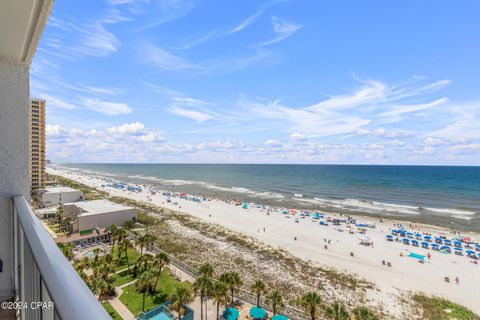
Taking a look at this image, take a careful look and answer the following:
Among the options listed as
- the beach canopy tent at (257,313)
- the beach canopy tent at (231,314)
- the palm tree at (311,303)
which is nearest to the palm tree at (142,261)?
the beach canopy tent at (231,314)

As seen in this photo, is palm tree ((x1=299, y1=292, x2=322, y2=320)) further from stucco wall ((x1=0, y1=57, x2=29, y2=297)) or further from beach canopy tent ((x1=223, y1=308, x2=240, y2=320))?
stucco wall ((x1=0, y1=57, x2=29, y2=297))

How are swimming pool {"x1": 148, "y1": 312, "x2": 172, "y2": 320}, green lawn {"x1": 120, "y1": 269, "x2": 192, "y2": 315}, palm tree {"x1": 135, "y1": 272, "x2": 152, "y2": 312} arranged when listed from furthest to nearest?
palm tree {"x1": 135, "y1": 272, "x2": 152, "y2": 312} < green lawn {"x1": 120, "y1": 269, "x2": 192, "y2": 315} < swimming pool {"x1": 148, "y1": 312, "x2": 172, "y2": 320}

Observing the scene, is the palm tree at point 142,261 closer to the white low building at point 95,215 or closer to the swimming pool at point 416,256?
the white low building at point 95,215

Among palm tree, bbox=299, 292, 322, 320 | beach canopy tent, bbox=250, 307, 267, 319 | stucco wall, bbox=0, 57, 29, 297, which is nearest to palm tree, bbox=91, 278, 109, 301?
beach canopy tent, bbox=250, 307, 267, 319

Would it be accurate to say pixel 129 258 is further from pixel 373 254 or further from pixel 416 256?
pixel 416 256

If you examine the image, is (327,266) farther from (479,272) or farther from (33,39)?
(33,39)

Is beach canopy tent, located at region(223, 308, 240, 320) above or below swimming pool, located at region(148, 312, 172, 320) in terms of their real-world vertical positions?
below
